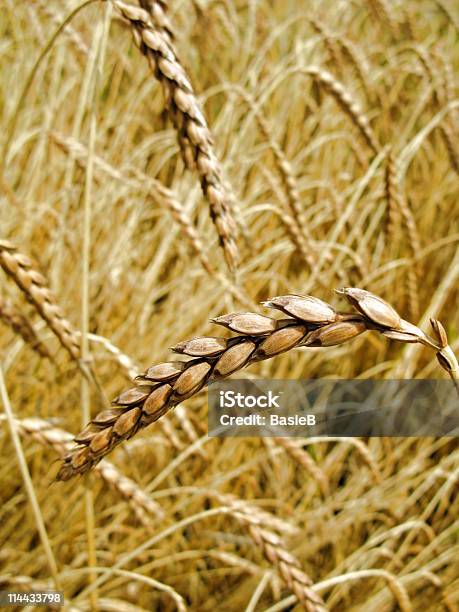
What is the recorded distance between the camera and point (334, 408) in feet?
2.92

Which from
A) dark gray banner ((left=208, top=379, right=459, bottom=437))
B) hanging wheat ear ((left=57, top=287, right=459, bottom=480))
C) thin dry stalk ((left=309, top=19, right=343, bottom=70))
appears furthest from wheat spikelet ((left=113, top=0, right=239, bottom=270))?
thin dry stalk ((left=309, top=19, right=343, bottom=70))

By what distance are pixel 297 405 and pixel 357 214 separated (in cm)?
50

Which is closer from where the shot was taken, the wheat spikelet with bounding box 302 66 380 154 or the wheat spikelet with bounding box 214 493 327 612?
the wheat spikelet with bounding box 214 493 327 612

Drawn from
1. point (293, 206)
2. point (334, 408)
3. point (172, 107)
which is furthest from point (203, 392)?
point (172, 107)

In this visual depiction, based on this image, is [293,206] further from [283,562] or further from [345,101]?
[283,562]

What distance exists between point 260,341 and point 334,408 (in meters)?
0.58

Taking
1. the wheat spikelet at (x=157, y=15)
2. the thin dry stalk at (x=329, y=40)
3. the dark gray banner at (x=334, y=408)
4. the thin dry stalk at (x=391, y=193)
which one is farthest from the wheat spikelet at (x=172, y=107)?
the thin dry stalk at (x=329, y=40)

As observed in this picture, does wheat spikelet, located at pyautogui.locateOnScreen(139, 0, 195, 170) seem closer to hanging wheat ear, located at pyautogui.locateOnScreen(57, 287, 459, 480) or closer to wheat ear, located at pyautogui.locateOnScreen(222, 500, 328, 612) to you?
hanging wheat ear, located at pyautogui.locateOnScreen(57, 287, 459, 480)

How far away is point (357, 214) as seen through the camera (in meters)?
1.31

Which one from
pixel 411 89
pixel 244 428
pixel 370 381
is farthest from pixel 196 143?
pixel 411 89

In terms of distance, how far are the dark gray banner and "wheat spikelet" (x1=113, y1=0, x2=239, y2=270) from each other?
0.24 metres

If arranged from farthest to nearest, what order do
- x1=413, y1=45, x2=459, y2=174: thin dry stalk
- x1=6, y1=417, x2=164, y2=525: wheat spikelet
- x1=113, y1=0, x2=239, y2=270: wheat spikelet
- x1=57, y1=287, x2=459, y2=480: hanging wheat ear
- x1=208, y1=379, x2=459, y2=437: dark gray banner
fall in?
x1=413, y1=45, x2=459, y2=174: thin dry stalk < x1=208, y1=379, x2=459, y2=437: dark gray banner < x1=6, y1=417, x2=164, y2=525: wheat spikelet < x1=113, y1=0, x2=239, y2=270: wheat spikelet < x1=57, y1=287, x2=459, y2=480: hanging wheat ear

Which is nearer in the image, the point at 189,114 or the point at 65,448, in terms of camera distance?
the point at 189,114

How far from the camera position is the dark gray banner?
71 centimetres
